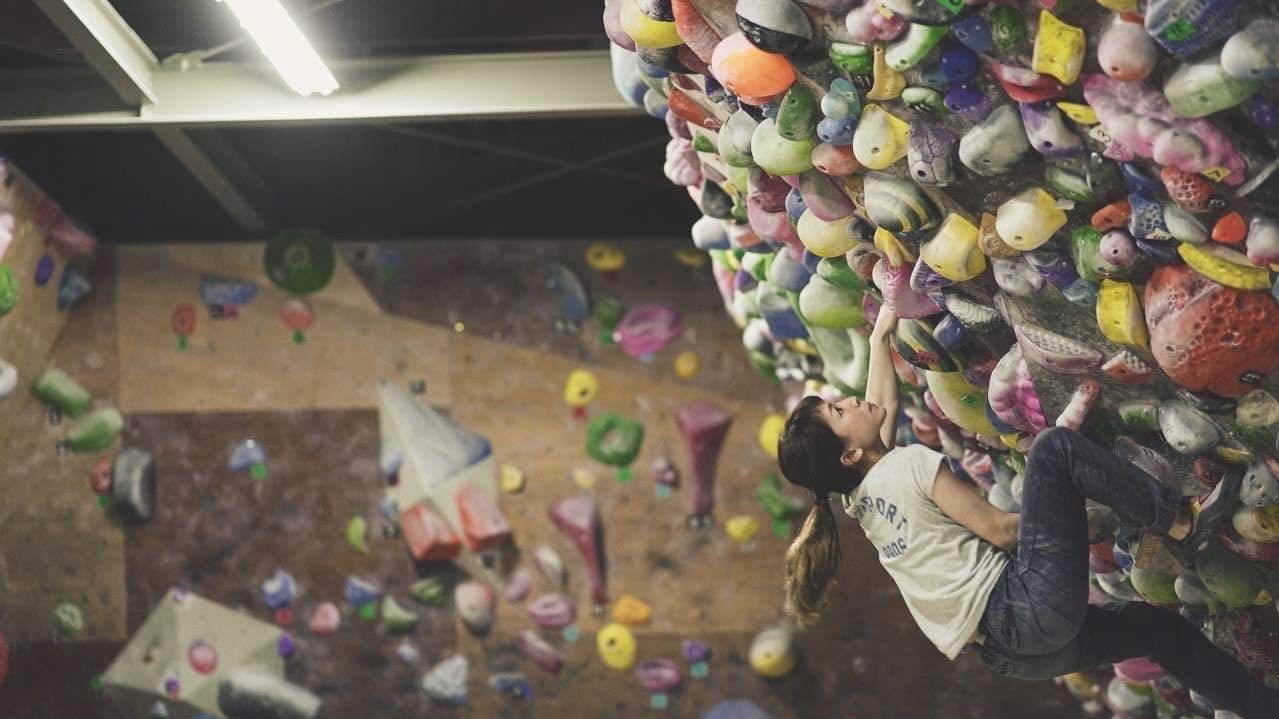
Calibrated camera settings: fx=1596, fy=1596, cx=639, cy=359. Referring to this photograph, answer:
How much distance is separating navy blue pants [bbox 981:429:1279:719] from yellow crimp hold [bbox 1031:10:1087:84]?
769mm

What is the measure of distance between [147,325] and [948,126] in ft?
13.1

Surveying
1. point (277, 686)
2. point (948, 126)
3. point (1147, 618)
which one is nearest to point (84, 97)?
point (277, 686)

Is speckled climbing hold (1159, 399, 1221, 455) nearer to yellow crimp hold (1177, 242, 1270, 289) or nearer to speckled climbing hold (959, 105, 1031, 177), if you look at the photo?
yellow crimp hold (1177, 242, 1270, 289)

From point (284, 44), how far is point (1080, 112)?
90.8 inches

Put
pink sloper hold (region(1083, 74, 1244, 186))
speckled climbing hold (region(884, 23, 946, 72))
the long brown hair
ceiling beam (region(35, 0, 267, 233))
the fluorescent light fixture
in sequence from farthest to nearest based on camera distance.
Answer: ceiling beam (region(35, 0, 267, 233))
the fluorescent light fixture
the long brown hair
speckled climbing hold (region(884, 23, 946, 72))
pink sloper hold (region(1083, 74, 1244, 186))

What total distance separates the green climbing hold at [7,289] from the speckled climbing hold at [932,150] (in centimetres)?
361

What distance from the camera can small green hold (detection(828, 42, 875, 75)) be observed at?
2.79m

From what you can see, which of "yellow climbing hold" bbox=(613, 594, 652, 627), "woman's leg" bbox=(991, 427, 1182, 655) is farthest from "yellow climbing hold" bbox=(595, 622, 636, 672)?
"woman's leg" bbox=(991, 427, 1182, 655)

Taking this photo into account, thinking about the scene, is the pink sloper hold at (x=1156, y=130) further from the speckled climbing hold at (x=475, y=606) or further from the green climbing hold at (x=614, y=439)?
the speckled climbing hold at (x=475, y=606)

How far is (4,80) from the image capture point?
16.3 ft

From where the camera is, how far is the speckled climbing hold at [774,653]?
18.8 feet

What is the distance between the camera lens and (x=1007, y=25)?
248cm

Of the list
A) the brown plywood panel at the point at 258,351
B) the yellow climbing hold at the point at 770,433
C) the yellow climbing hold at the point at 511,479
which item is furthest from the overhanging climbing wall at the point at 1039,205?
the brown plywood panel at the point at 258,351

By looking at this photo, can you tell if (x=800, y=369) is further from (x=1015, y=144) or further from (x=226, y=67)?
(x=1015, y=144)
